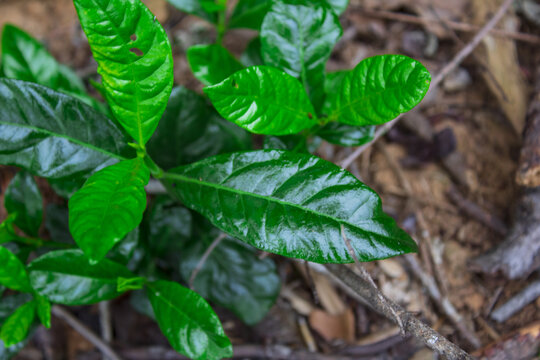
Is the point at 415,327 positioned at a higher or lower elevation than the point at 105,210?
lower

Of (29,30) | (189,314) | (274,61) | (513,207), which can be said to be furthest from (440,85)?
(29,30)

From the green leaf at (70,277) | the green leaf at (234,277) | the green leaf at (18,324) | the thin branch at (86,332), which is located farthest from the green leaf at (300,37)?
the thin branch at (86,332)

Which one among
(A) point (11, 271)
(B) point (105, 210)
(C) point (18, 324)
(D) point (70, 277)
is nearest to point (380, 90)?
(B) point (105, 210)

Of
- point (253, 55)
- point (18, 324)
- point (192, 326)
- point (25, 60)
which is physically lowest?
point (18, 324)

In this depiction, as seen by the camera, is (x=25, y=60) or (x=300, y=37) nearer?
(x=300, y=37)

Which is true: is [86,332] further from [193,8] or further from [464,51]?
[464,51]

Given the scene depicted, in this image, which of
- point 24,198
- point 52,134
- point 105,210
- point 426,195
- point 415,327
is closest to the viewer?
point 105,210
